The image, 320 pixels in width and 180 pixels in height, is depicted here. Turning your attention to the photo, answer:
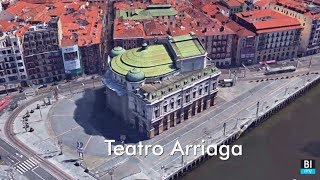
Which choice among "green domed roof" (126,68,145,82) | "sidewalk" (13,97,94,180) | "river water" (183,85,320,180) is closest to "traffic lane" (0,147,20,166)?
"sidewalk" (13,97,94,180)

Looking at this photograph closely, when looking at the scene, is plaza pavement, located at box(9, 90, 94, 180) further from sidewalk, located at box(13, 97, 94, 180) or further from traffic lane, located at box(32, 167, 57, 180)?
traffic lane, located at box(32, 167, 57, 180)

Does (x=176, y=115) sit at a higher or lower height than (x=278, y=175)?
higher

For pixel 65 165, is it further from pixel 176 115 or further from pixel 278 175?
pixel 278 175

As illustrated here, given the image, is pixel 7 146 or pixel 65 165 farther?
pixel 7 146

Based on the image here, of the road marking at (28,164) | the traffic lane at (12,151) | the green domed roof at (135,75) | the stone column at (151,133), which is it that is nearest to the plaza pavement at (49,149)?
the traffic lane at (12,151)

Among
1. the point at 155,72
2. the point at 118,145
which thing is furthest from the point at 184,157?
the point at 155,72

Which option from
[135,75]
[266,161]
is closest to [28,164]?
[135,75]

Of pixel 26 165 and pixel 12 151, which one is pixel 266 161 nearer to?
pixel 26 165
